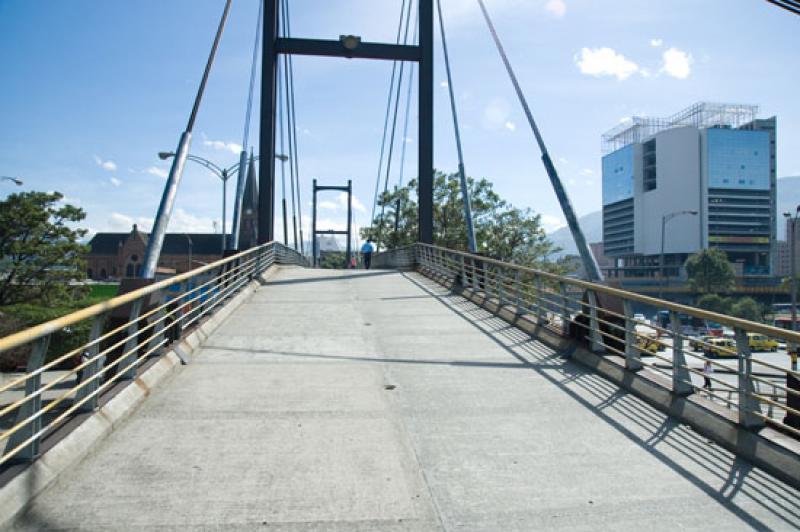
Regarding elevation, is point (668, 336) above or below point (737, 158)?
below

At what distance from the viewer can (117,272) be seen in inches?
4491

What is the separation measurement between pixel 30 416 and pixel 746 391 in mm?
5541

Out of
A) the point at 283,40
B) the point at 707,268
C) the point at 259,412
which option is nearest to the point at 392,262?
the point at 283,40

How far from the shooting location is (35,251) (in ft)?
118

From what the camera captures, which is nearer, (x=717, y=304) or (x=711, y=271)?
(x=717, y=304)

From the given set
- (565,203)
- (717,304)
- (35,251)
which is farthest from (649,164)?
(565,203)

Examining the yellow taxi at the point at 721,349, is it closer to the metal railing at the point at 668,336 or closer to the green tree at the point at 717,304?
the metal railing at the point at 668,336

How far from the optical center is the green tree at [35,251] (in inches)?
1416

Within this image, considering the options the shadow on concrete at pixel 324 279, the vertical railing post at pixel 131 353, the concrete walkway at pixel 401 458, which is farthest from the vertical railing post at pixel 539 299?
the shadow on concrete at pixel 324 279

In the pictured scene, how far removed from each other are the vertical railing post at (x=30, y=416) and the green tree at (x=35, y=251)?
3800cm

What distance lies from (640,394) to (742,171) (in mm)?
144552

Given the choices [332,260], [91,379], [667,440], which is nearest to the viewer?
[91,379]

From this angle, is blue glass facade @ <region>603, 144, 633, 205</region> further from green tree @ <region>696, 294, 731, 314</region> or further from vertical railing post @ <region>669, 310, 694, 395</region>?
vertical railing post @ <region>669, 310, 694, 395</region>

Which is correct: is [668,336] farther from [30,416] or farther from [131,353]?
[30,416]
